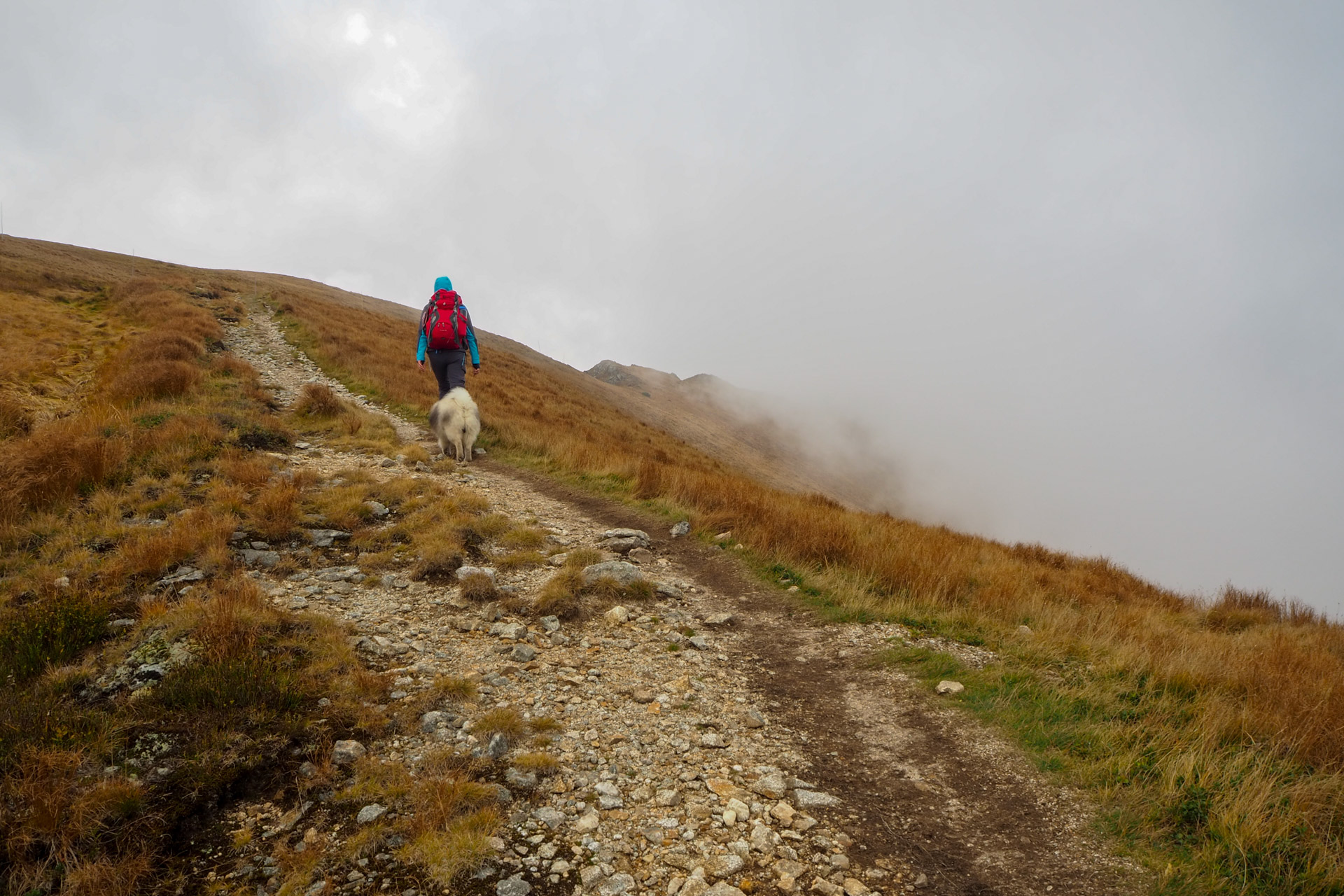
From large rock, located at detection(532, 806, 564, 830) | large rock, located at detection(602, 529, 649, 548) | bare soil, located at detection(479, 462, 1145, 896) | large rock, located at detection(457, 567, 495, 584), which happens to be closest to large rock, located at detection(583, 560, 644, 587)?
large rock, located at detection(457, 567, 495, 584)

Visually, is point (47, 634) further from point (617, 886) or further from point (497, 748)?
point (617, 886)

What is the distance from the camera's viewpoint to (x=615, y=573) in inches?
272

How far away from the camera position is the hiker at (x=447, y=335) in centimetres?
1162

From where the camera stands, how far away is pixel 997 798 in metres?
3.88

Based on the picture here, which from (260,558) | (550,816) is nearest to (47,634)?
(260,558)

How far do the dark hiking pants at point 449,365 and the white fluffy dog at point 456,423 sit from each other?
0.79 feet

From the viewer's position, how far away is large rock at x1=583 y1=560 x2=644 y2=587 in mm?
6766

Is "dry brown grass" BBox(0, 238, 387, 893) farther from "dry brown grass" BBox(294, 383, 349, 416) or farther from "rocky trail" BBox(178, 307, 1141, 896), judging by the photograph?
"dry brown grass" BBox(294, 383, 349, 416)

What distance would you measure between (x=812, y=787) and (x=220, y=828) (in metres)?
3.42

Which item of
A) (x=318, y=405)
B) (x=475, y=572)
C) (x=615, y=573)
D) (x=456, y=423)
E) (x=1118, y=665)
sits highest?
(x=456, y=423)

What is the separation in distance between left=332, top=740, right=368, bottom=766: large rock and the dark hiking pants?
9.10 m

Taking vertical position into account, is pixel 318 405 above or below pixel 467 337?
below

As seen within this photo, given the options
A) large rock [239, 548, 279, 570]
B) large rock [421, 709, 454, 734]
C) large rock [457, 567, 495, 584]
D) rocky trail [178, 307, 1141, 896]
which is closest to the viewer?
rocky trail [178, 307, 1141, 896]

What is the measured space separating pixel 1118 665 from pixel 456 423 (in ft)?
35.5
